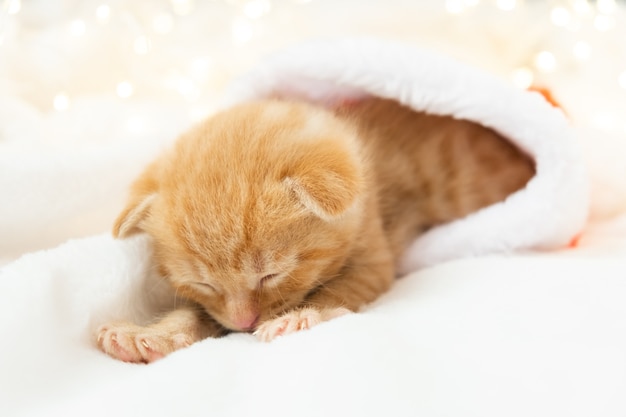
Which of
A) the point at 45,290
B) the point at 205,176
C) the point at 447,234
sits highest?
the point at 205,176

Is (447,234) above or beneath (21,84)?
beneath

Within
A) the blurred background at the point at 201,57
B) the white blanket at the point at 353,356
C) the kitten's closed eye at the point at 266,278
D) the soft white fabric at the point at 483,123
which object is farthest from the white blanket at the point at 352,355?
the blurred background at the point at 201,57

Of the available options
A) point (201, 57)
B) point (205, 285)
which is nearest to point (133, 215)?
point (205, 285)

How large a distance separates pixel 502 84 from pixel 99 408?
1154mm

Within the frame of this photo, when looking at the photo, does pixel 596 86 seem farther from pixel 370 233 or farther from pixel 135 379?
pixel 135 379

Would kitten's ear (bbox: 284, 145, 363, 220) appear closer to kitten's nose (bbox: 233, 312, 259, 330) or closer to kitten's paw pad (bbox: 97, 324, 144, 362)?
kitten's nose (bbox: 233, 312, 259, 330)

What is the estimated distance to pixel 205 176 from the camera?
120 centimetres

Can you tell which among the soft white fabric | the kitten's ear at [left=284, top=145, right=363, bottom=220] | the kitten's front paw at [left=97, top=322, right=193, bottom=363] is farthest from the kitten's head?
the soft white fabric

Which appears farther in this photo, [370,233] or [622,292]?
[370,233]

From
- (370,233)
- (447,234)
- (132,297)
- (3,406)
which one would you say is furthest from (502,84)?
(3,406)

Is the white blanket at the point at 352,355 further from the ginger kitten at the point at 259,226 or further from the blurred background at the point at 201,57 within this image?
the blurred background at the point at 201,57

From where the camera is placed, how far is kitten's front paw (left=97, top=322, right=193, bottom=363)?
42.0 inches

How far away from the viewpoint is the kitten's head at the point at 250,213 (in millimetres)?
1139

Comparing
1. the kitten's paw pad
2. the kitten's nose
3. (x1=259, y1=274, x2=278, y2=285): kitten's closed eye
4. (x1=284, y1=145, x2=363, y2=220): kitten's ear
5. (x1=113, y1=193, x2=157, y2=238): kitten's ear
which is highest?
(x1=284, y1=145, x2=363, y2=220): kitten's ear
